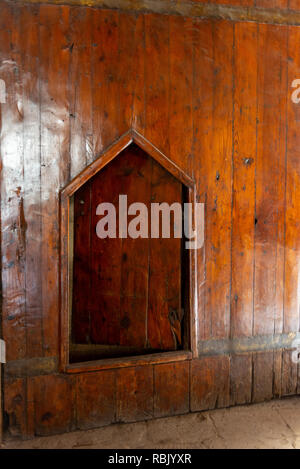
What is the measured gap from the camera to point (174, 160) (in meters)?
2.51

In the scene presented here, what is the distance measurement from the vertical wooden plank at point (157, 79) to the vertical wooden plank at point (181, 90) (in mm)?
32

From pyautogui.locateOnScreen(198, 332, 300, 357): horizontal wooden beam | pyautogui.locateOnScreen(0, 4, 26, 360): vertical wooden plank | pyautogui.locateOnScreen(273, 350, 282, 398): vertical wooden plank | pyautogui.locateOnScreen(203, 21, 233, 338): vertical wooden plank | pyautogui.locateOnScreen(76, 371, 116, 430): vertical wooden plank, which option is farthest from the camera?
pyautogui.locateOnScreen(273, 350, 282, 398): vertical wooden plank

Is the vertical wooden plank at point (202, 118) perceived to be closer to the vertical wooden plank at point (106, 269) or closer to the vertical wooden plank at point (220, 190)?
the vertical wooden plank at point (220, 190)

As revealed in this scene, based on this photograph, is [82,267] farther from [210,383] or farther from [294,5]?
[294,5]

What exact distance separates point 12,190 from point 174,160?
968mm

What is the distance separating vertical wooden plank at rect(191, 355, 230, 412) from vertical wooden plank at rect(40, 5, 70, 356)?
925 millimetres

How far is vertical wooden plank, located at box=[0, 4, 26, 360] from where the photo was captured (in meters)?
2.23

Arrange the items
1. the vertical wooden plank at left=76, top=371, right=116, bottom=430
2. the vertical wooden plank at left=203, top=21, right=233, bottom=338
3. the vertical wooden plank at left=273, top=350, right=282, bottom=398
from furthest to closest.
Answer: the vertical wooden plank at left=273, top=350, right=282, bottom=398 < the vertical wooden plank at left=203, top=21, right=233, bottom=338 < the vertical wooden plank at left=76, top=371, right=116, bottom=430

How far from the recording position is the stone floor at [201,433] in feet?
7.56

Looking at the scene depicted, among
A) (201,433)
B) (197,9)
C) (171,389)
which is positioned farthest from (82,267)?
(197,9)

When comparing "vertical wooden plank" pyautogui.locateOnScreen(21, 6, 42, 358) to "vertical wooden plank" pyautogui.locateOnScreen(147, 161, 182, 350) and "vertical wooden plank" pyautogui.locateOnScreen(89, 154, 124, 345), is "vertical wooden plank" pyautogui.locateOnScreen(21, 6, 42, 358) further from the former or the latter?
"vertical wooden plank" pyautogui.locateOnScreen(147, 161, 182, 350)

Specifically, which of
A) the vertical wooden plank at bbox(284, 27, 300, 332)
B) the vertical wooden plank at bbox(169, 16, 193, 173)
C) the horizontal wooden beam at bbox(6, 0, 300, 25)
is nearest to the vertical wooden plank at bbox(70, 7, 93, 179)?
the horizontal wooden beam at bbox(6, 0, 300, 25)

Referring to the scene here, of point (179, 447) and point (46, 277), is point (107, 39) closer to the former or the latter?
point (46, 277)

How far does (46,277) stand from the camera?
7.75 ft
